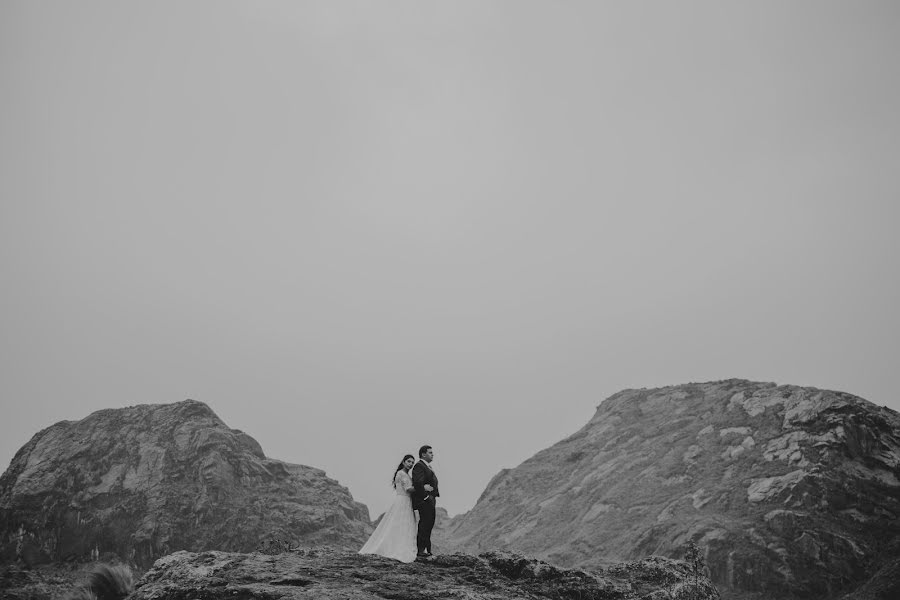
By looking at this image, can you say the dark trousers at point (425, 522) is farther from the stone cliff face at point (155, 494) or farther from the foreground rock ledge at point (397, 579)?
the stone cliff face at point (155, 494)

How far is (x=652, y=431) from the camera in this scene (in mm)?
40781

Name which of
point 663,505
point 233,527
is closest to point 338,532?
point 233,527

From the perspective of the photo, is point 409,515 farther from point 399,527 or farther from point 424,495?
point 424,495

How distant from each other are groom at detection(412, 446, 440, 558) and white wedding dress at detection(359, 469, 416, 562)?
0.90 ft

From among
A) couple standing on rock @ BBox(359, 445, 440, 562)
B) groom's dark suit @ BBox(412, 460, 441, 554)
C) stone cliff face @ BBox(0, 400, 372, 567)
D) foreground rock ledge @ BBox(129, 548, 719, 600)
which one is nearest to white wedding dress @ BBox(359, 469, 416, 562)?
couple standing on rock @ BBox(359, 445, 440, 562)

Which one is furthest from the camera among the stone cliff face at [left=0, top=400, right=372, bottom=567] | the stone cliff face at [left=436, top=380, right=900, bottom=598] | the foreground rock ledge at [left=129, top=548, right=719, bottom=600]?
the stone cliff face at [left=0, top=400, right=372, bottom=567]

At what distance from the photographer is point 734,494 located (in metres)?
28.8

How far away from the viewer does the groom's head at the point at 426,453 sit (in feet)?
47.8

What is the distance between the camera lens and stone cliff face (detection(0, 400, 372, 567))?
33594 mm

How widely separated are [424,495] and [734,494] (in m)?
21.3

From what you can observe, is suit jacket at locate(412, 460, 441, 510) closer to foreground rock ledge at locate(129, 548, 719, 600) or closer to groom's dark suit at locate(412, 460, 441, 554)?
groom's dark suit at locate(412, 460, 441, 554)

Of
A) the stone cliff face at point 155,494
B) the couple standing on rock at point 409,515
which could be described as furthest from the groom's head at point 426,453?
the stone cliff face at point 155,494

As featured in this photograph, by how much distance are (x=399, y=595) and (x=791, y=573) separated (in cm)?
2027

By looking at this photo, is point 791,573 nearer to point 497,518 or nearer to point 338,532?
point 497,518
